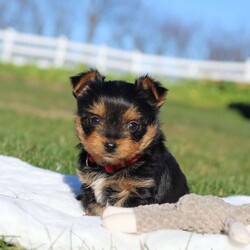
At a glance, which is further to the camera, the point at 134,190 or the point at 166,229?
the point at 134,190

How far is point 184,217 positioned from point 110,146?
0.64 metres

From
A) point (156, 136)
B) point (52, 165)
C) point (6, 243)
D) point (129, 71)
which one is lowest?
point (129, 71)

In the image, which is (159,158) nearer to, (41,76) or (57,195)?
(57,195)

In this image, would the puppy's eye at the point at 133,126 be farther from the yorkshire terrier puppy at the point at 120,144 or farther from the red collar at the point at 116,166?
the red collar at the point at 116,166

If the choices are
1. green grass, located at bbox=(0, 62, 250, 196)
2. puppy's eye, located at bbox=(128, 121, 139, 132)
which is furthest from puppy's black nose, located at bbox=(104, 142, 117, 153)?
green grass, located at bbox=(0, 62, 250, 196)

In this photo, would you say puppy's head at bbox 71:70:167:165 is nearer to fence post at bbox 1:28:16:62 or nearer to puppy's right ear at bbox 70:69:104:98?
puppy's right ear at bbox 70:69:104:98

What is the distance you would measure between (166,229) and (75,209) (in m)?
0.92

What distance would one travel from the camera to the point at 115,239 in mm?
3189

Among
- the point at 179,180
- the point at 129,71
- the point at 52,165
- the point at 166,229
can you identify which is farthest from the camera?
the point at 129,71

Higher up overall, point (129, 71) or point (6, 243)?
point (6, 243)

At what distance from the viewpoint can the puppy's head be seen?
12.0ft

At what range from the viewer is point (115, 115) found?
3758 millimetres

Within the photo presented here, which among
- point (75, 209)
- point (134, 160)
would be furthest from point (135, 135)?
point (75, 209)

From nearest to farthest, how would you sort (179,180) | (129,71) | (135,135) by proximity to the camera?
(135,135), (179,180), (129,71)
